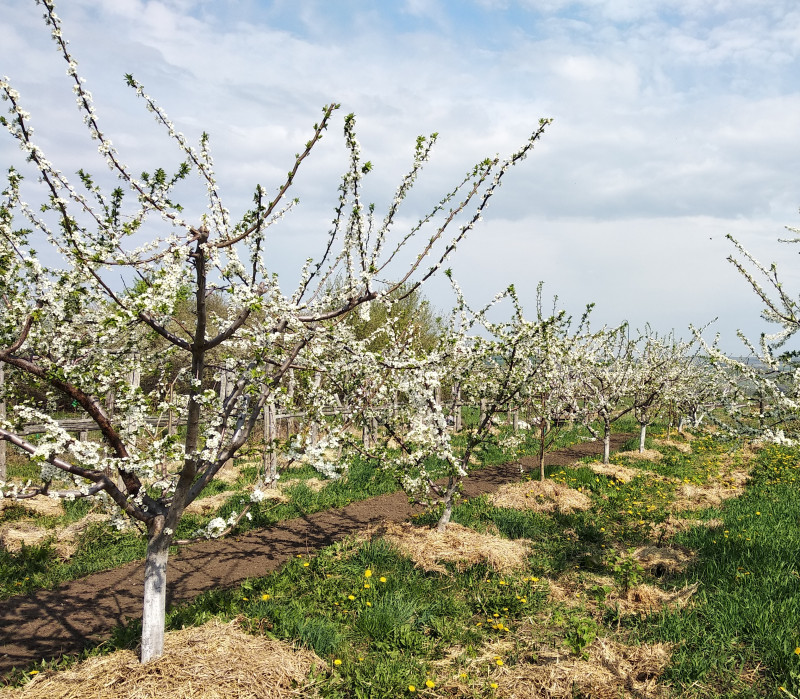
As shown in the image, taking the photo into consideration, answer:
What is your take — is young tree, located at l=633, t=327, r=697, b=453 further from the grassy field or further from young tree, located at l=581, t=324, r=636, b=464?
the grassy field

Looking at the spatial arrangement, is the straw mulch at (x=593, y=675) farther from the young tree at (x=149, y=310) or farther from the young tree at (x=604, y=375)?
the young tree at (x=604, y=375)

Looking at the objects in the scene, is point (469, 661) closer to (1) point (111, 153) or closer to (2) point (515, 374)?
(2) point (515, 374)

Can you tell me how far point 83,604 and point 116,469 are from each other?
3.43 m

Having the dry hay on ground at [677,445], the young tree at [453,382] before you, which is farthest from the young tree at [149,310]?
the dry hay on ground at [677,445]

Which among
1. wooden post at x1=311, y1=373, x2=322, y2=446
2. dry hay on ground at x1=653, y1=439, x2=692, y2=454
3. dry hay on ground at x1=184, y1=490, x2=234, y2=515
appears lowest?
dry hay on ground at x1=184, y1=490, x2=234, y2=515

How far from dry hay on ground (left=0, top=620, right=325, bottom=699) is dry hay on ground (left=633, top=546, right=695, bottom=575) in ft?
14.0

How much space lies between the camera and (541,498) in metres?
9.29

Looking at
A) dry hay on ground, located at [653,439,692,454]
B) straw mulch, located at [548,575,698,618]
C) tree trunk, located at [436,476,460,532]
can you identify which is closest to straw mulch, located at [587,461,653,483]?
dry hay on ground, located at [653,439,692,454]

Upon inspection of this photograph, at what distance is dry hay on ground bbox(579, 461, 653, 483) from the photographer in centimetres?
1117

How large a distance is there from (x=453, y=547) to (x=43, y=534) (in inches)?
251

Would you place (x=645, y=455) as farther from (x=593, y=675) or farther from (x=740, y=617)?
(x=593, y=675)

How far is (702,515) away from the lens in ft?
26.3

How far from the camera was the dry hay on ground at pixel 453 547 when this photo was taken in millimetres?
6324

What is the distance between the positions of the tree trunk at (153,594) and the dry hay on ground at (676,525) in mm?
6512
